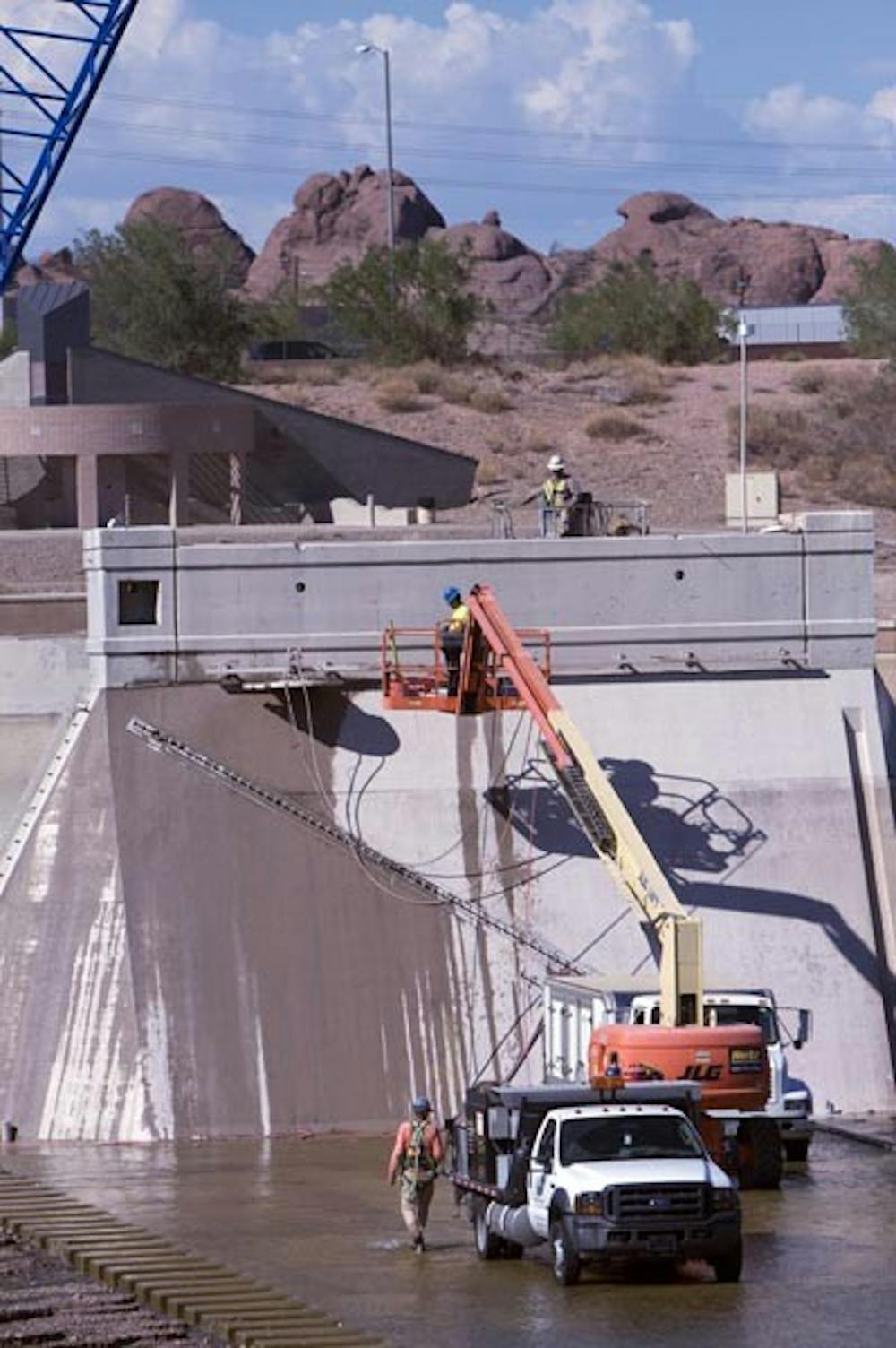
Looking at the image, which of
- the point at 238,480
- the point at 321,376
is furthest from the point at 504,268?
the point at 238,480

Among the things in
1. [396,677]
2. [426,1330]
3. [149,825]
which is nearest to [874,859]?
[396,677]

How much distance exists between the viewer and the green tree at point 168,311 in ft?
327

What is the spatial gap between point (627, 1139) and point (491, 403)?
200 ft

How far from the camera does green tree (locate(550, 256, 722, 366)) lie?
100375mm

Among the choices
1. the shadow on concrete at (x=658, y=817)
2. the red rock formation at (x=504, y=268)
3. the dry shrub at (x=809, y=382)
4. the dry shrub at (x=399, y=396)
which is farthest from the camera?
the red rock formation at (x=504, y=268)

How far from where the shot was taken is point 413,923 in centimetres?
3728

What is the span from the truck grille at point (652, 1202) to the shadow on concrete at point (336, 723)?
50.4ft

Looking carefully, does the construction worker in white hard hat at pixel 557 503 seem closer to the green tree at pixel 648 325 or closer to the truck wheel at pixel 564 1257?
the truck wheel at pixel 564 1257

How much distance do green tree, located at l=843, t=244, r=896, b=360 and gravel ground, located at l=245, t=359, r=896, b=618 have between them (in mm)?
2258

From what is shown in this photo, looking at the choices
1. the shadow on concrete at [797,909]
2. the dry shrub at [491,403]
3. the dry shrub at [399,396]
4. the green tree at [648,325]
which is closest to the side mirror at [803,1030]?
the shadow on concrete at [797,909]

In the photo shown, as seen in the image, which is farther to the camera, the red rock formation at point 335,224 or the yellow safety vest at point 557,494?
the red rock formation at point 335,224

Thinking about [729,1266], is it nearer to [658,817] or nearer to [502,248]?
[658,817]

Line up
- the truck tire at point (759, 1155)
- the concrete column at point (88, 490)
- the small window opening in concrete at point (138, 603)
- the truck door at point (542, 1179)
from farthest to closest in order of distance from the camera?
the concrete column at point (88, 490)
the small window opening in concrete at point (138, 603)
the truck tire at point (759, 1155)
the truck door at point (542, 1179)

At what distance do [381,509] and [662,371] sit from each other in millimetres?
26283
